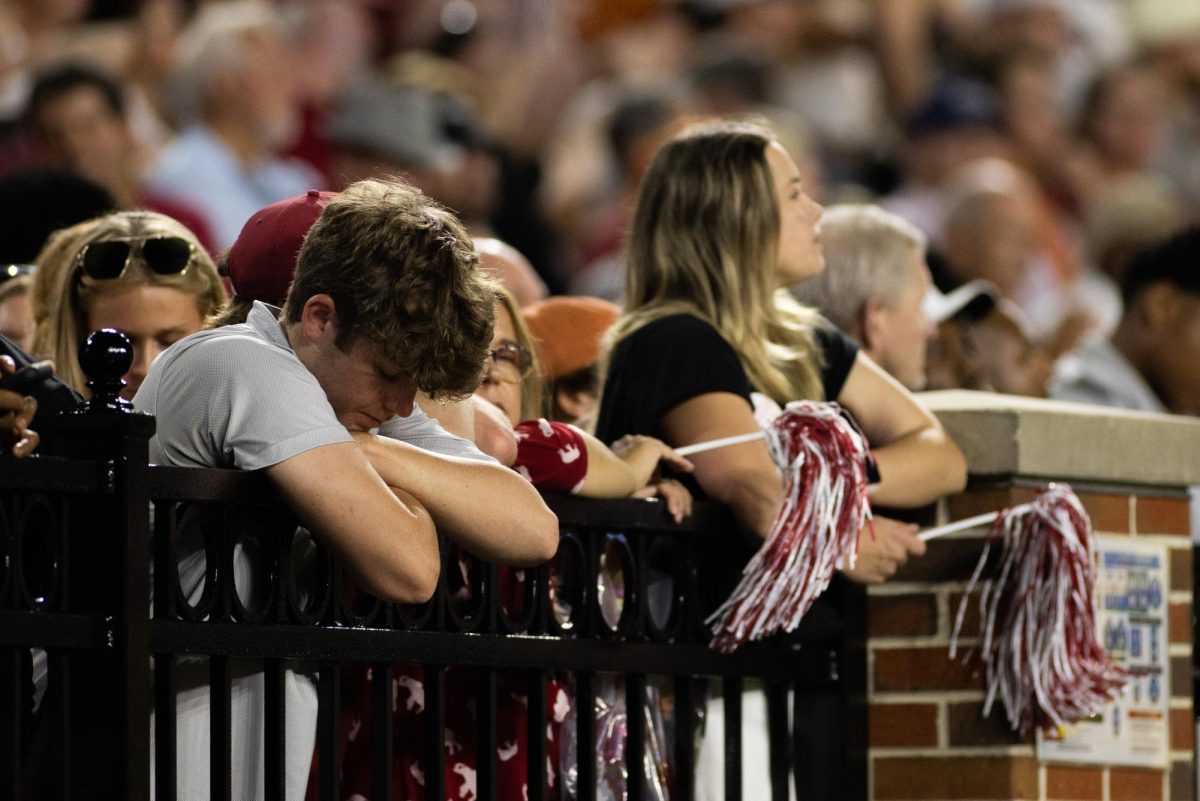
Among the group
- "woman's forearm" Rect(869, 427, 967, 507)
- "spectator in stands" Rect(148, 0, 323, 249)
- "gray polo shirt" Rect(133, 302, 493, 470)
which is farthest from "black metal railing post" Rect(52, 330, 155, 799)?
"spectator in stands" Rect(148, 0, 323, 249)

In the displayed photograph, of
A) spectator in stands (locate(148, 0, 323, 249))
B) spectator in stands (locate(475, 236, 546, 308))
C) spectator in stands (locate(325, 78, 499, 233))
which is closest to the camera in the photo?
spectator in stands (locate(475, 236, 546, 308))

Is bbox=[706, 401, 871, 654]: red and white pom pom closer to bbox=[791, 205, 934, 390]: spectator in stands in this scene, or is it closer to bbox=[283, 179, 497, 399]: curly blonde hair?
bbox=[283, 179, 497, 399]: curly blonde hair

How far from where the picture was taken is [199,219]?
6.92 metres

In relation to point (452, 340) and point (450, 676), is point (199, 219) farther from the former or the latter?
point (452, 340)

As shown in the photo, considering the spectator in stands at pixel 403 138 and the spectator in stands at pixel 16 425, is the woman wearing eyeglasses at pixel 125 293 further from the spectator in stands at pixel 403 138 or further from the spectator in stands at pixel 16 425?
the spectator in stands at pixel 403 138

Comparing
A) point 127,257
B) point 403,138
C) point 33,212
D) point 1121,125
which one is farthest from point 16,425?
point 1121,125

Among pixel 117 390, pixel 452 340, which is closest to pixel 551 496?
pixel 452 340

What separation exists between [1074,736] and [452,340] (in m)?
1.86

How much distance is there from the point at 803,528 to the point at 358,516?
1.15 metres

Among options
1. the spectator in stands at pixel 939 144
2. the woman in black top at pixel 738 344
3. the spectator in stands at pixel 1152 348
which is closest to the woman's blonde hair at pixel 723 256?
the woman in black top at pixel 738 344

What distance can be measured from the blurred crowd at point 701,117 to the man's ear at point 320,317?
3.57 feet

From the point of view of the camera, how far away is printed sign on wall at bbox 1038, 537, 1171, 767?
4.37 meters

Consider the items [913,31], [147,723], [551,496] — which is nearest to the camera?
[147,723]

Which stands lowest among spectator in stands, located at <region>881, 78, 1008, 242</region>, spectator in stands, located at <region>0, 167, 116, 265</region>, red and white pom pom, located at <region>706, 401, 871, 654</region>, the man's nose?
red and white pom pom, located at <region>706, 401, 871, 654</region>
